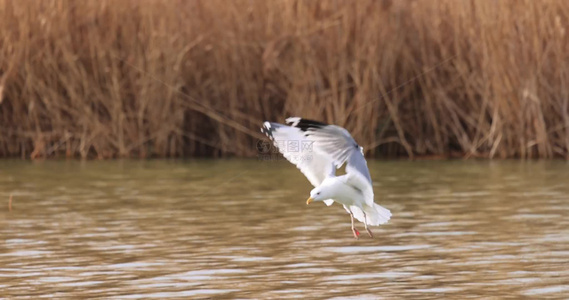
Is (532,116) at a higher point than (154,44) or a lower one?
lower

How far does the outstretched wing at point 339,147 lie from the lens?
727 centimetres

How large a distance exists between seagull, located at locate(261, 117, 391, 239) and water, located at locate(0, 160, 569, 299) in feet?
1.03

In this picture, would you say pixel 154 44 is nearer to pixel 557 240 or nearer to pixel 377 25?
pixel 377 25

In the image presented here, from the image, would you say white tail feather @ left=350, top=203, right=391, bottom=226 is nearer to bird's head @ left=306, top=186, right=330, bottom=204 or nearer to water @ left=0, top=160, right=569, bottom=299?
water @ left=0, top=160, right=569, bottom=299

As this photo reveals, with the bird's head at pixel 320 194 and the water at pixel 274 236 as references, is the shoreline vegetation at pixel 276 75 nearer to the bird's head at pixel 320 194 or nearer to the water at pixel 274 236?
the water at pixel 274 236

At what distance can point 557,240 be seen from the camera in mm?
7984

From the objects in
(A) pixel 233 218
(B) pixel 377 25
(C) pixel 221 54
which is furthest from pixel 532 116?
(A) pixel 233 218

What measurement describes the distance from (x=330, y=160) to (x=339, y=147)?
5.1 inches

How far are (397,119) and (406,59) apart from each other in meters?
0.77

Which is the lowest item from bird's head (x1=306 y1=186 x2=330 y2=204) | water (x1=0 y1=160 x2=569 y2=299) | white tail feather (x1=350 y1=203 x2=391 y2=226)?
water (x1=0 y1=160 x2=569 y2=299)

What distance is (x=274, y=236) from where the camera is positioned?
8562mm

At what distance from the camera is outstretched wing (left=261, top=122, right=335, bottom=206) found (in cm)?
778

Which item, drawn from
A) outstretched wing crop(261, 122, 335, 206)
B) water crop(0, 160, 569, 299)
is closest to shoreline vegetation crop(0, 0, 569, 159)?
water crop(0, 160, 569, 299)

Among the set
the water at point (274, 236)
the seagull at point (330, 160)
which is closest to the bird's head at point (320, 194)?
the seagull at point (330, 160)
